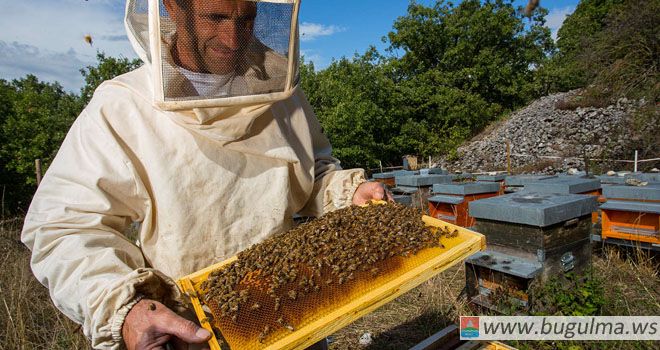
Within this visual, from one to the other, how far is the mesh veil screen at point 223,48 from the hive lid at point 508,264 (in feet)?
9.23

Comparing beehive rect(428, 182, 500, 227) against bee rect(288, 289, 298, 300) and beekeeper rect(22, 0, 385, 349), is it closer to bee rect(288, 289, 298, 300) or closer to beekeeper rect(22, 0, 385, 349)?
beekeeper rect(22, 0, 385, 349)

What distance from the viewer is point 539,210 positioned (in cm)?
338

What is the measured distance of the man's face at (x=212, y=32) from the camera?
5.07ft

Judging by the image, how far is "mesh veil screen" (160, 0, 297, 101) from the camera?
1.54 m

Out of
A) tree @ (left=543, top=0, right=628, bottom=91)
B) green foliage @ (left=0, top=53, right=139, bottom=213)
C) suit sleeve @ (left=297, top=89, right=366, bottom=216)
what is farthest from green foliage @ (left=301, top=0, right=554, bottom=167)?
suit sleeve @ (left=297, top=89, right=366, bottom=216)

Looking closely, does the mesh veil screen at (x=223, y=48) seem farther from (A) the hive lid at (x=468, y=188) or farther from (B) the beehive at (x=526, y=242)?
(A) the hive lid at (x=468, y=188)

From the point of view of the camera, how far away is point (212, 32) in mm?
1600

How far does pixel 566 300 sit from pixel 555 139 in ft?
61.7

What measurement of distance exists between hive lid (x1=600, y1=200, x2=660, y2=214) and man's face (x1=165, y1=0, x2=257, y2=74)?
15.7 ft

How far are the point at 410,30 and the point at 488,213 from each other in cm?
3037

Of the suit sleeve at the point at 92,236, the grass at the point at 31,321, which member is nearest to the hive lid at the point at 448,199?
the grass at the point at 31,321

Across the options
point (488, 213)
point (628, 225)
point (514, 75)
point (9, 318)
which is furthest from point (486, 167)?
point (9, 318)

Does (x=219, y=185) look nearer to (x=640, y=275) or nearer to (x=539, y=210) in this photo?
(x=539, y=210)

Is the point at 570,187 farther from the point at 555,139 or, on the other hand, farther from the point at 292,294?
the point at 555,139
